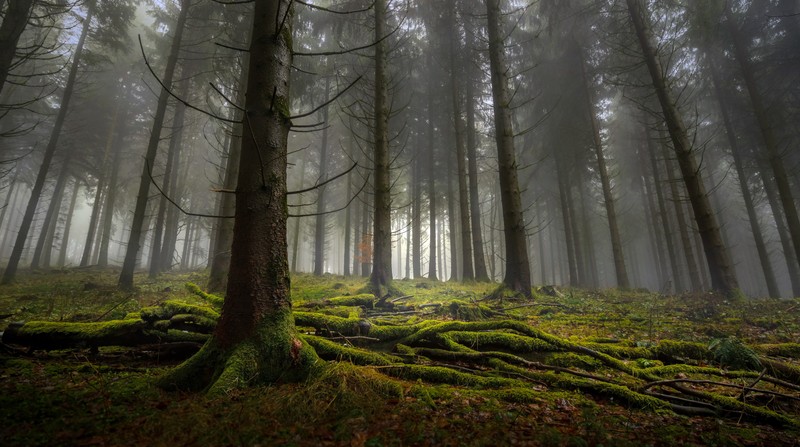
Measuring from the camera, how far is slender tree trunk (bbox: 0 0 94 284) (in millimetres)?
10859

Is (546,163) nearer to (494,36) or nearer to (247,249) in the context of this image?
(494,36)

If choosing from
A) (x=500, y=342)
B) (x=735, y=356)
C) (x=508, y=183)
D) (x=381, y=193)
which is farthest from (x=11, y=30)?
(x=735, y=356)

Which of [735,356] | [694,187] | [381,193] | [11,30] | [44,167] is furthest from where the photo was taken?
[44,167]

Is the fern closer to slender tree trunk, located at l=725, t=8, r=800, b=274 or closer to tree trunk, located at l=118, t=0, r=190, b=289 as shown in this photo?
tree trunk, located at l=118, t=0, r=190, b=289

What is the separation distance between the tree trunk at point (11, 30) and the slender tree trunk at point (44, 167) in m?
7.04

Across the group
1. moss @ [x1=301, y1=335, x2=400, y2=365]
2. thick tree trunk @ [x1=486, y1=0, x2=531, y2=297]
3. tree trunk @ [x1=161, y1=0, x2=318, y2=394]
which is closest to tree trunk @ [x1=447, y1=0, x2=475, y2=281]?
thick tree trunk @ [x1=486, y1=0, x2=531, y2=297]

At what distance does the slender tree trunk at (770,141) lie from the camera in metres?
11.2

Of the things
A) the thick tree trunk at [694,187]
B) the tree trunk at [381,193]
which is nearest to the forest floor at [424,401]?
the tree trunk at [381,193]

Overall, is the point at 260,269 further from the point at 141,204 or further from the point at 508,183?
the point at 141,204

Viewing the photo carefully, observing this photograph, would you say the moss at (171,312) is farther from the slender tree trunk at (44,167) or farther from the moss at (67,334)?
the slender tree trunk at (44,167)

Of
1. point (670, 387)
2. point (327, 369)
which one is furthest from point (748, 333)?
point (327, 369)

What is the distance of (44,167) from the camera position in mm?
11648

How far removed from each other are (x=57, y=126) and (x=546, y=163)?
24.6m

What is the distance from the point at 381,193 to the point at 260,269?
5802mm
